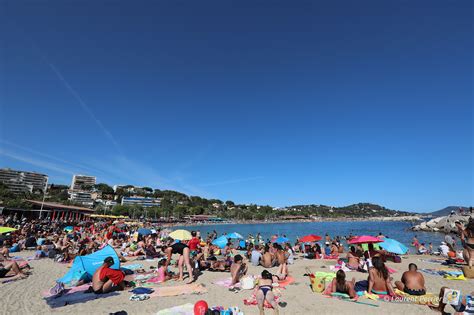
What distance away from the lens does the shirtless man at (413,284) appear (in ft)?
21.5

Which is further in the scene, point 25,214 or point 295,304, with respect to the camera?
point 25,214

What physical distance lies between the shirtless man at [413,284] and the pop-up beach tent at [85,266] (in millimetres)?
8286

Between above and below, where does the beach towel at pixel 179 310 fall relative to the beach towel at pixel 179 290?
above

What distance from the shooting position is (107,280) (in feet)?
23.6

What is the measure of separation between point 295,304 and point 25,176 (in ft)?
673

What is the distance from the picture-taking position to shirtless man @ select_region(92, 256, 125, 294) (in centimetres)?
702

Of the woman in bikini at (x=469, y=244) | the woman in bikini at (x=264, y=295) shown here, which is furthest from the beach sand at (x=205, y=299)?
the woman in bikini at (x=469, y=244)

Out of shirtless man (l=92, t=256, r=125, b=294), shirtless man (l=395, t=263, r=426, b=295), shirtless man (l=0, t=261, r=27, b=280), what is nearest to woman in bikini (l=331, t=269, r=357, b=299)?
shirtless man (l=395, t=263, r=426, b=295)

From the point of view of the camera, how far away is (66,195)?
143 metres

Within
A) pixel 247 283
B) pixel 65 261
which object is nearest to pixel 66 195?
pixel 65 261

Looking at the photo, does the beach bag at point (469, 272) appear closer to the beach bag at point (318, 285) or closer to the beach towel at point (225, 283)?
the beach bag at point (318, 285)

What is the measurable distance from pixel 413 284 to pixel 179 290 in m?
6.24

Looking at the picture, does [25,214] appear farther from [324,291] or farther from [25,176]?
[25,176]

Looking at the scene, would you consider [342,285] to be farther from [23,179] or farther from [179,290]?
[23,179]
